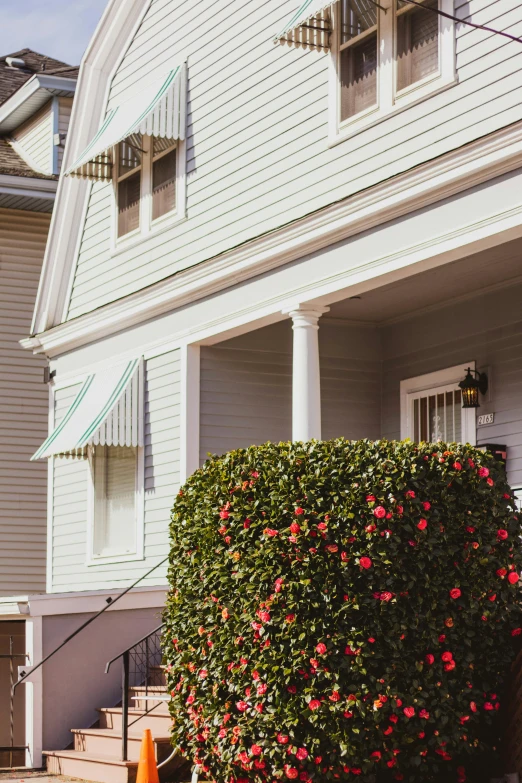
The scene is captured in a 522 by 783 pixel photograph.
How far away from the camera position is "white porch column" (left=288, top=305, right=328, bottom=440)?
11.0m

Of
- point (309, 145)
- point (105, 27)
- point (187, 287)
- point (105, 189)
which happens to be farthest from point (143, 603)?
point (105, 27)

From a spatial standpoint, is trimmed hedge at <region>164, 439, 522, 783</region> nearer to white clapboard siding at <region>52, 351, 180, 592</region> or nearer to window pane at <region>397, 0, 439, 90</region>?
window pane at <region>397, 0, 439, 90</region>

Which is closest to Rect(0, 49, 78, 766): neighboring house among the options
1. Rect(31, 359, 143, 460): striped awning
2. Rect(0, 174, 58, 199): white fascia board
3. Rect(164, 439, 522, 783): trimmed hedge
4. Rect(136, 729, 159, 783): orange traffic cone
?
Rect(0, 174, 58, 199): white fascia board

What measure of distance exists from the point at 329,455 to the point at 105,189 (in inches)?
328

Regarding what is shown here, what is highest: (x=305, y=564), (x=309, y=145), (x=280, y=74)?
(x=280, y=74)

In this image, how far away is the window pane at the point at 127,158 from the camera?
47.0ft

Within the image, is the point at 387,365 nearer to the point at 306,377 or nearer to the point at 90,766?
the point at 306,377

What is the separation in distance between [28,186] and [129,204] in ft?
12.8

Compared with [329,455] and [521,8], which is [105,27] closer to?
[521,8]

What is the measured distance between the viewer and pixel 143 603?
1180 cm

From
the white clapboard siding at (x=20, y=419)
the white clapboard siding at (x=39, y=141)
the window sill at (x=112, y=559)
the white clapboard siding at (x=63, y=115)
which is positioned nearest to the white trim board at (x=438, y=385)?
the window sill at (x=112, y=559)

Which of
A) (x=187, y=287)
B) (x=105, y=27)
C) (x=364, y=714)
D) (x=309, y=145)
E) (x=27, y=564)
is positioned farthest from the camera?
(x=27, y=564)

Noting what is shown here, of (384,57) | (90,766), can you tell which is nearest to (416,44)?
(384,57)

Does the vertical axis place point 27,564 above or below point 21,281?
below
